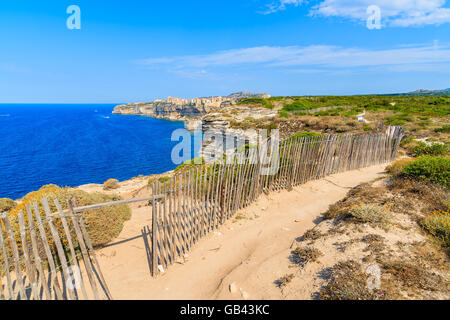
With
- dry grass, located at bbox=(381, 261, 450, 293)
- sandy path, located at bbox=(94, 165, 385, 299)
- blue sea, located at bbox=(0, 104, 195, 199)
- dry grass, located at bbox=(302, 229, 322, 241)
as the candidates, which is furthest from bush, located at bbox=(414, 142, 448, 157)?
blue sea, located at bbox=(0, 104, 195, 199)

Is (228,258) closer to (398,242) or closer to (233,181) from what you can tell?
(233,181)

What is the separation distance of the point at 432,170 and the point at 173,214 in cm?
707

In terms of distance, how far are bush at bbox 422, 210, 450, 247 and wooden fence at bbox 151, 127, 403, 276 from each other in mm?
4293

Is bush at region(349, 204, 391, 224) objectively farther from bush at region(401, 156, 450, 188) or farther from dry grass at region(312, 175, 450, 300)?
bush at region(401, 156, 450, 188)

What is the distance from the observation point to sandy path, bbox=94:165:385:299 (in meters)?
4.16

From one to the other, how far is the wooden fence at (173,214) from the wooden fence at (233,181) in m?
0.02

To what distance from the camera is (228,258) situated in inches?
203

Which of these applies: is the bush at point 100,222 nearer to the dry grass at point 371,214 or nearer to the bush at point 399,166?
the dry grass at point 371,214

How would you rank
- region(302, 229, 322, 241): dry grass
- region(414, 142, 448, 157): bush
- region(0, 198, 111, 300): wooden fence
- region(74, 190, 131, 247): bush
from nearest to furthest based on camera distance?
region(0, 198, 111, 300): wooden fence < region(302, 229, 322, 241): dry grass < region(74, 190, 131, 247): bush < region(414, 142, 448, 157): bush

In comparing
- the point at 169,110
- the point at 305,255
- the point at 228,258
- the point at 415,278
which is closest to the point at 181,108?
the point at 169,110

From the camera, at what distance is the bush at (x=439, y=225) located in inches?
167

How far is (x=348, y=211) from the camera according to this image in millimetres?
5543

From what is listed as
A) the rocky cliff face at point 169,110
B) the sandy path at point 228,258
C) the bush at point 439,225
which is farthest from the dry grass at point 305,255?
the rocky cliff face at point 169,110

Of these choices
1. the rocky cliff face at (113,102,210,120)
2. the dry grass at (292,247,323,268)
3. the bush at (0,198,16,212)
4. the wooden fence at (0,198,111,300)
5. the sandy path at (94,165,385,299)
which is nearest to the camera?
the wooden fence at (0,198,111,300)
